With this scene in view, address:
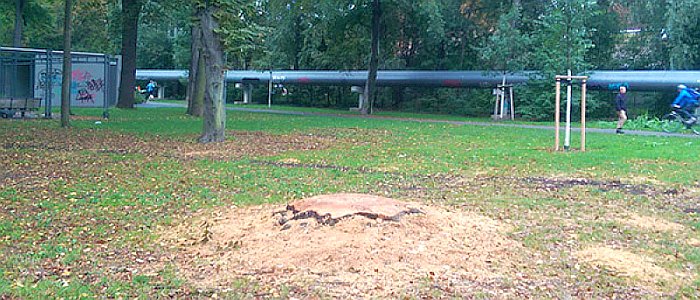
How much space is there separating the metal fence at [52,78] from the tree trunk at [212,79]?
11.1 meters

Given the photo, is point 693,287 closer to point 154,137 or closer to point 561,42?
point 154,137

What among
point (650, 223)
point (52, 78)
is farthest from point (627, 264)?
point (52, 78)

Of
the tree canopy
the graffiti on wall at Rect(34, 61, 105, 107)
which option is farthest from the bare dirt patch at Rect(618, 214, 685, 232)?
the graffiti on wall at Rect(34, 61, 105, 107)

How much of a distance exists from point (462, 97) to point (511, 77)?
7.51 metres

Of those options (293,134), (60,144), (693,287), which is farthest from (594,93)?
(693,287)

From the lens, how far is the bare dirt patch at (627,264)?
6270 millimetres

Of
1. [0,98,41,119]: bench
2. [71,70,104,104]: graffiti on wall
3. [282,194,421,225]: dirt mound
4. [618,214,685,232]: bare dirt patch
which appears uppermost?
[71,70,104,104]: graffiti on wall

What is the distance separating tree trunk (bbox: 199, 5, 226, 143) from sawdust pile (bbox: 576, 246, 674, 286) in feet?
42.3

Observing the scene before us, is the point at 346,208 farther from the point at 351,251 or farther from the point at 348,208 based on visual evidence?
the point at 351,251

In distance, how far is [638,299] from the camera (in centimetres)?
573

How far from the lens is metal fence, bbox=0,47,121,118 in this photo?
3183 centimetres

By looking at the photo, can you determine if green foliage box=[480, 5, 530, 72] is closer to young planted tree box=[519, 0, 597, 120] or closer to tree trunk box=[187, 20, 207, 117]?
young planted tree box=[519, 0, 597, 120]

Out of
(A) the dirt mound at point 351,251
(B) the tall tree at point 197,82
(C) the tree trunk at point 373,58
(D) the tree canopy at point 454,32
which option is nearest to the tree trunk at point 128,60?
(D) the tree canopy at point 454,32

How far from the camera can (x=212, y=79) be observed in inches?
733
